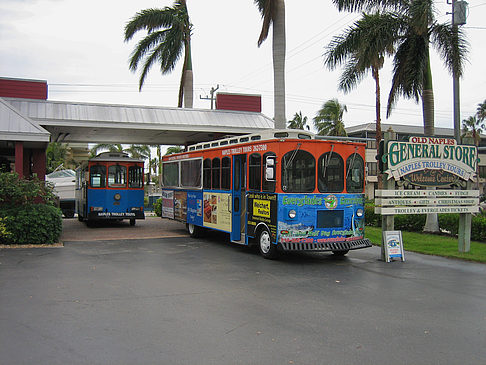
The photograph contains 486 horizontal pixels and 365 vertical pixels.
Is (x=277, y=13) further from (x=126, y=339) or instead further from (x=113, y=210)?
(x=126, y=339)

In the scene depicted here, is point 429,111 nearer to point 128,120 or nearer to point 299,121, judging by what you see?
Answer: point 128,120

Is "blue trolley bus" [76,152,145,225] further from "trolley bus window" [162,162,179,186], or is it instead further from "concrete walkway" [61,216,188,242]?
"trolley bus window" [162,162,179,186]

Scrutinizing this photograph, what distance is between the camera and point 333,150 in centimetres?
1146

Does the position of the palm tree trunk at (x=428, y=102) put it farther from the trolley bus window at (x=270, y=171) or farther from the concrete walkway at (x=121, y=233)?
the concrete walkway at (x=121, y=233)

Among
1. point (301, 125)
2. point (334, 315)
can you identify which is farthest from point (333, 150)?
point (301, 125)

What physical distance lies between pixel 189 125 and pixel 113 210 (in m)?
4.58

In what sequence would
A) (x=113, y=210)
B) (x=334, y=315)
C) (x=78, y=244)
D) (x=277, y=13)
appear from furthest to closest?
(x=113, y=210) → (x=277, y=13) → (x=78, y=244) → (x=334, y=315)

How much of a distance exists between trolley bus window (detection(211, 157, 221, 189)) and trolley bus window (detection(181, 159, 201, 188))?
1061mm

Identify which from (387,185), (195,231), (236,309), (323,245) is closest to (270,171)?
(323,245)

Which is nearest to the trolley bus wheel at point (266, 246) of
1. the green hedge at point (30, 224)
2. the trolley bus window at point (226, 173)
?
the trolley bus window at point (226, 173)

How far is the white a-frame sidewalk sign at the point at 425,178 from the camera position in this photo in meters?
11.4

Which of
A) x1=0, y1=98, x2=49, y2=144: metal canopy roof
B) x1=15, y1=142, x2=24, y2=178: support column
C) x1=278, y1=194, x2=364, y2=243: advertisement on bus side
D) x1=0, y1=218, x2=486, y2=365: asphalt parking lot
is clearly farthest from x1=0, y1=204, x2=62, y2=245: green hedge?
x1=278, y1=194, x2=364, y2=243: advertisement on bus side

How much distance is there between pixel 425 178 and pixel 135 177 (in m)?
12.1

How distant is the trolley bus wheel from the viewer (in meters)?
11.3
